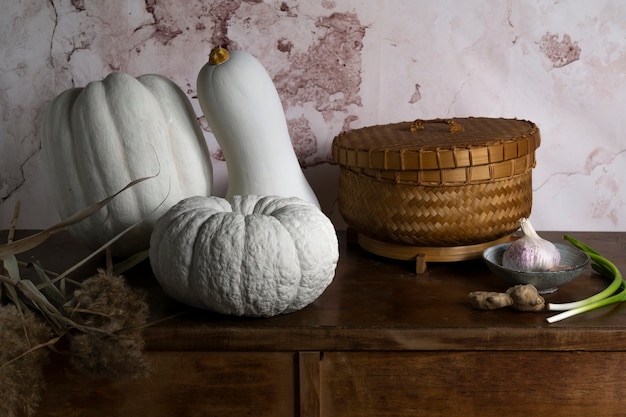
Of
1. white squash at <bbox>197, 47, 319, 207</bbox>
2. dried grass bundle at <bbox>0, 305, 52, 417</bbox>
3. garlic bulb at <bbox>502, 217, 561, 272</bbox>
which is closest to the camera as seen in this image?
dried grass bundle at <bbox>0, 305, 52, 417</bbox>

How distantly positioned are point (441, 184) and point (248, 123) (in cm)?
32

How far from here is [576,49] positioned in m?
1.43

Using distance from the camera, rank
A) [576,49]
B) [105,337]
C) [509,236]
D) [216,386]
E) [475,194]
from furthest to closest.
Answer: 1. [576,49]
2. [509,236]
3. [475,194]
4. [216,386]
5. [105,337]

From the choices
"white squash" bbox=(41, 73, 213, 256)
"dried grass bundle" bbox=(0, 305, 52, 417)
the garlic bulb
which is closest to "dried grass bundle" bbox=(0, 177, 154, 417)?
"dried grass bundle" bbox=(0, 305, 52, 417)

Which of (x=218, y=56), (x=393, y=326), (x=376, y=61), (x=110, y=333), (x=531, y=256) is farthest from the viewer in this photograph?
(x=376, y=61)

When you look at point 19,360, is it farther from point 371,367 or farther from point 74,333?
point 371,367

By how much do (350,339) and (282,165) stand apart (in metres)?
0.36

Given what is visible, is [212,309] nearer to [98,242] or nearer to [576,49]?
[98,242]

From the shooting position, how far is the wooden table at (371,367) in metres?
0.97

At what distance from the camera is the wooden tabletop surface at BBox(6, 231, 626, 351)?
3.16 feet

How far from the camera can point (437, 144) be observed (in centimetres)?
115

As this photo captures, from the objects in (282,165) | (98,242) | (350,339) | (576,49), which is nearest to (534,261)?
(350,339)

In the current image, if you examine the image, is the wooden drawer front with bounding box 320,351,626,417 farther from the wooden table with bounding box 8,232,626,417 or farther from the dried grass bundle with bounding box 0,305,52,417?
the dried grass bundle with bounding box 0,305,52,417

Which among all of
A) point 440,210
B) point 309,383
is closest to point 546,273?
point 440,210
